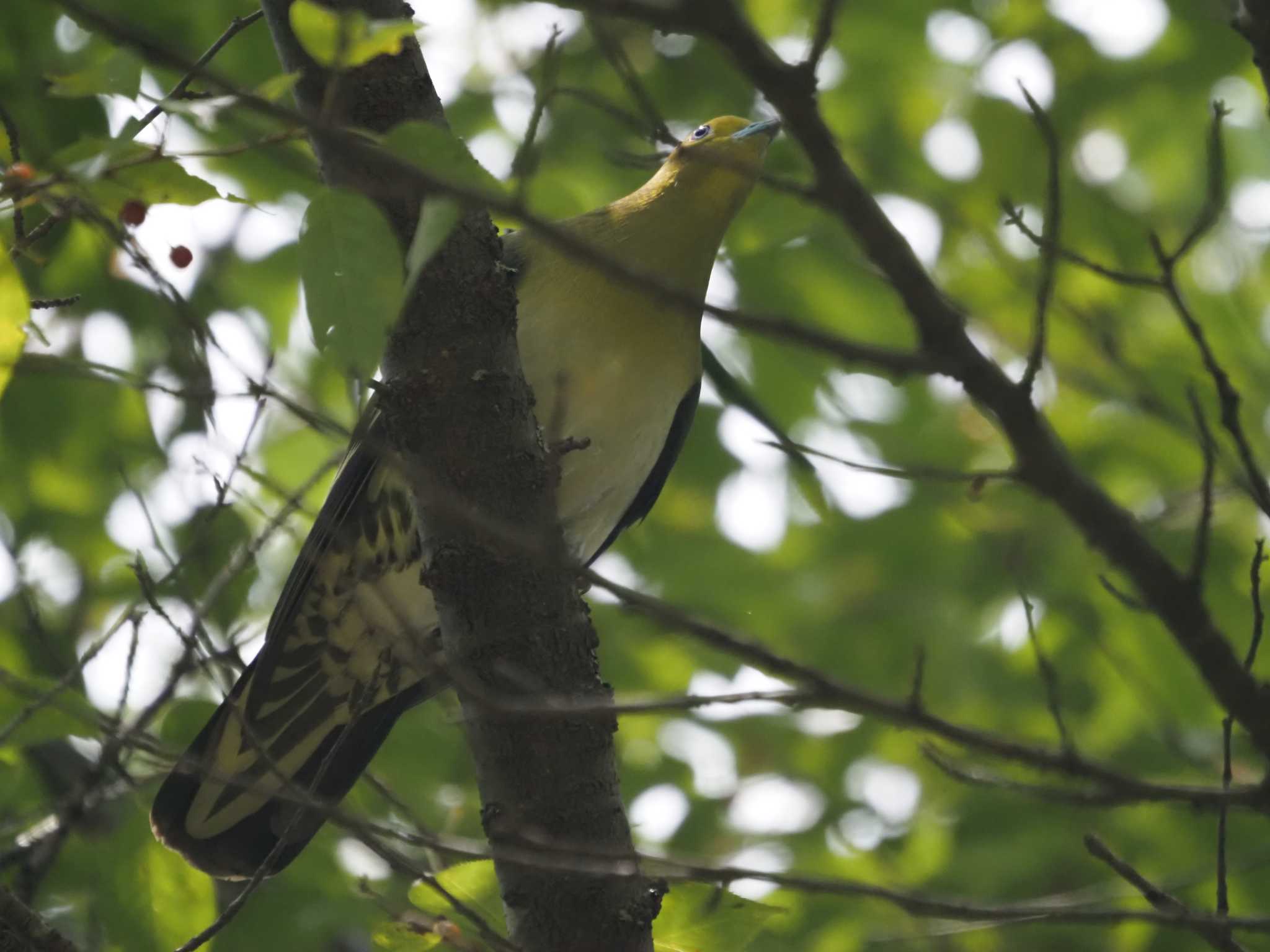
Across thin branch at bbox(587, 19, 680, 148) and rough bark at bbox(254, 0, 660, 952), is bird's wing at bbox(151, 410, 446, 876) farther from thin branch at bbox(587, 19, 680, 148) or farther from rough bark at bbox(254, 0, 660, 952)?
thin branch at bbox(587, 19, 680, 148)

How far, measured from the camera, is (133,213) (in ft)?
6.48

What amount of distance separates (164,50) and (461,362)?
3.67 feet

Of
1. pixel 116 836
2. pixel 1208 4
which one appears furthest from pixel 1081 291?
pixel 116 836

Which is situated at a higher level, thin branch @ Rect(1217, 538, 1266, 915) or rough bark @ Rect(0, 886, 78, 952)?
thin branch @ Rect(1217, 538, 1266, 915)

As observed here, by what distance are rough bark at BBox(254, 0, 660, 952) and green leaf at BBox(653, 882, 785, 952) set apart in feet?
0.19

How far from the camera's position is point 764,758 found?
5738 mm

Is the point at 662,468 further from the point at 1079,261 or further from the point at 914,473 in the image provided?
the point at 914,473

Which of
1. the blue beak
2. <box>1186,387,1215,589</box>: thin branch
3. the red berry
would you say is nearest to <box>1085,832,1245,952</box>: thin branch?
<box>1186,387,1215,589</box>: thin branch

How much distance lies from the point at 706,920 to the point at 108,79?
164 cm

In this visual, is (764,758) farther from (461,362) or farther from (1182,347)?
(461,362)

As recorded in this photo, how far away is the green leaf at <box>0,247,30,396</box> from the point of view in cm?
177

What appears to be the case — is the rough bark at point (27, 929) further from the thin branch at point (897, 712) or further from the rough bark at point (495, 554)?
the thin branch at point (897, 712)

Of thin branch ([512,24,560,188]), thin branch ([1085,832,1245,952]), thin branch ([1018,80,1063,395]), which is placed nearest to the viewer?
thin branch ([1018,80,1063,395])

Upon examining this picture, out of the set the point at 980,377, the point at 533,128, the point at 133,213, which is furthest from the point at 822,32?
the point at 133,213
